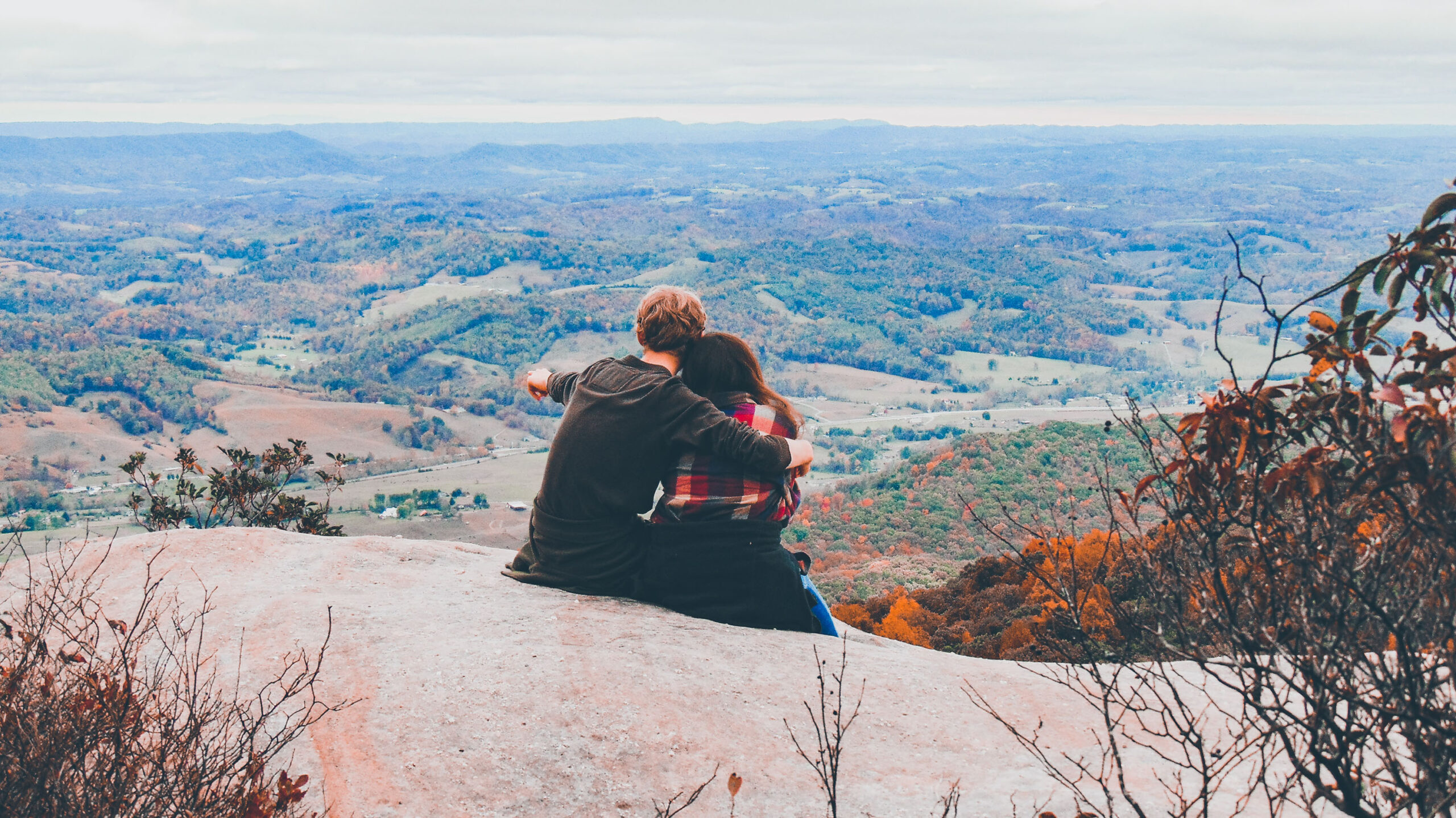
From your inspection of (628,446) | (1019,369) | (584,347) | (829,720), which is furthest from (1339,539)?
(1019,369)

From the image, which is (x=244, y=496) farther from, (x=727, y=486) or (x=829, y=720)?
(x=829, y=720)

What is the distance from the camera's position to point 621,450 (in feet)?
16.2

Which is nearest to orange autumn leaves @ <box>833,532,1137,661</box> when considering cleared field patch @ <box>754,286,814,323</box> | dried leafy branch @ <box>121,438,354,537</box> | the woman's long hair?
the woman's long hair

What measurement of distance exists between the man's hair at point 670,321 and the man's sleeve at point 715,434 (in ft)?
1.06

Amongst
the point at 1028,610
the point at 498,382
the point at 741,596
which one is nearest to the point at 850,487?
the point at 1028,610

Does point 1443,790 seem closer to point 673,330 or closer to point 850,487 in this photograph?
point 673,330

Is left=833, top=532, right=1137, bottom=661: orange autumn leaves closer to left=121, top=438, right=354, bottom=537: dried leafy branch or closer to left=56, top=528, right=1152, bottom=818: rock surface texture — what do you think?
left=56, top=528, right=1152, bottom=818: rock surface texture

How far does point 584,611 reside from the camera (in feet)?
17.3

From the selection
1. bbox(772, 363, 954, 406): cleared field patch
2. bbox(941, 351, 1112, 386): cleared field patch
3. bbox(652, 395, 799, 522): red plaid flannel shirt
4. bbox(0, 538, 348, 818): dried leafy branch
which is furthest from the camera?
bbox(941, 351, 1112, 386): cleared field patch

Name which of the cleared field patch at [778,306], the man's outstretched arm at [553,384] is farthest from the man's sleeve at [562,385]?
the cleared field patch at [778,306]

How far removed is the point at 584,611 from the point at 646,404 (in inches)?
51.2

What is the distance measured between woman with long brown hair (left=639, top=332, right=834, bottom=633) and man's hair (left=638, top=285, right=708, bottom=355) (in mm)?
101

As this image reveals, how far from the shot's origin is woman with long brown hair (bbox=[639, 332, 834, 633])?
5023 millimetres

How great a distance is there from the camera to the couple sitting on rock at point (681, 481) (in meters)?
4.89
